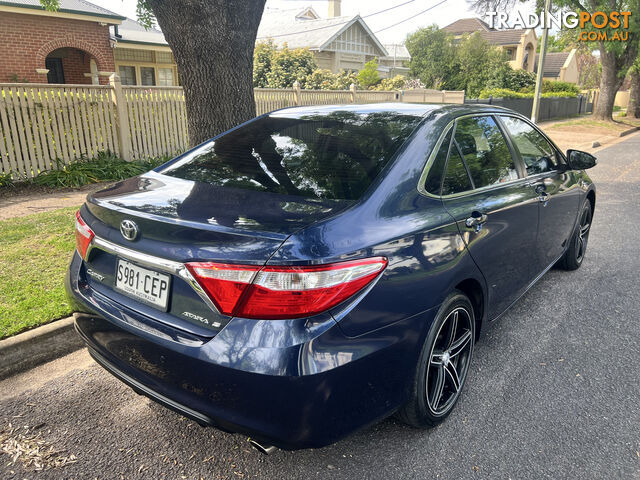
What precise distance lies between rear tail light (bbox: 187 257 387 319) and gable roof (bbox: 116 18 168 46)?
58.2 ft

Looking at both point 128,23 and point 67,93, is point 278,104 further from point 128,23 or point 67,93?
point 128,23

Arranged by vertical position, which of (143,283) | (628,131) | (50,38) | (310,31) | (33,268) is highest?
(310,31)

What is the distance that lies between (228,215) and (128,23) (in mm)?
23562

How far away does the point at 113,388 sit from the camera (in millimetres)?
3021

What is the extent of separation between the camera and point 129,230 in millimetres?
2154

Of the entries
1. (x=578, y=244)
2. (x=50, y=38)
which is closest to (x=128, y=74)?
(x=50, y=38)

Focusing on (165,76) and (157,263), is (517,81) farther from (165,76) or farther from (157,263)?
(157,263)

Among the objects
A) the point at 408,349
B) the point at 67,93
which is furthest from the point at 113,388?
the point at 67,93

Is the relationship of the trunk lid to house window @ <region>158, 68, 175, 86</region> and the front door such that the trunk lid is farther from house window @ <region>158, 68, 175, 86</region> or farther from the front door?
house window @ <region>158, 68, 175, 86</region>

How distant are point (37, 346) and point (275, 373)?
225cm

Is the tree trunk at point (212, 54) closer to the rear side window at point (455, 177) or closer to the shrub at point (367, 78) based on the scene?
the rear side window at point (455, 177)

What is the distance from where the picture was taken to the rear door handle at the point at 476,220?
8.64ft

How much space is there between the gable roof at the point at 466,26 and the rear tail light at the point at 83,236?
61.6 metres

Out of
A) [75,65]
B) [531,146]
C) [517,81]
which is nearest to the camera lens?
[531,146]
